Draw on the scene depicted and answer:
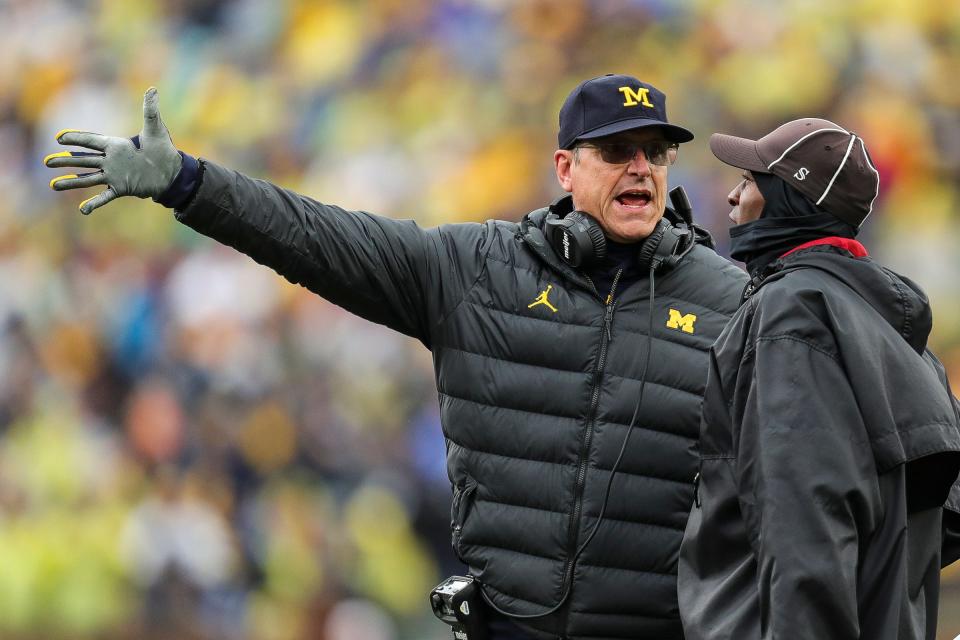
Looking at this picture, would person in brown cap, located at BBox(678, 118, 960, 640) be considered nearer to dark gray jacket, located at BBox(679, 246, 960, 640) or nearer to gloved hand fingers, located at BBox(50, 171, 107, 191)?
dark gray jacket, located at BBox(679, 246, 960, 640)

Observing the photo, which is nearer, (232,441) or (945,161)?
(945,161)

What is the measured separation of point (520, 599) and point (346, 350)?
256 cm

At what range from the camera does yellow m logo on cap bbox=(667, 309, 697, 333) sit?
2.77m

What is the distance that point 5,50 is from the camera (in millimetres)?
5758

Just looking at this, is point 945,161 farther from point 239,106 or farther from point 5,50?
point 5,50

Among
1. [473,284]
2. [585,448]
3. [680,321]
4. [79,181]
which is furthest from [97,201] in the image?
[680,321]

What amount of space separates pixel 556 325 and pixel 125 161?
915mm

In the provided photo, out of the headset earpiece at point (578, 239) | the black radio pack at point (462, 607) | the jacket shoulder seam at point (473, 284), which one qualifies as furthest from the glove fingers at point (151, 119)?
the black radio pack at point (462, 607)

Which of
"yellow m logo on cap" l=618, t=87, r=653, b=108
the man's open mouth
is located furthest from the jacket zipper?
"yellow m logo on cap" l=618, t=87, r=653, b=108

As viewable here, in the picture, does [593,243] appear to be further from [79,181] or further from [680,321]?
[79,181]

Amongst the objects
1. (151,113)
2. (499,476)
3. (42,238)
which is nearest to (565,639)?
(499,476)

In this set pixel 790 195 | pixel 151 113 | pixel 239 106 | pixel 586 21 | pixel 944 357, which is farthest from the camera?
pixel 239 106

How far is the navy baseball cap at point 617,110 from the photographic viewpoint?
9.20 feet

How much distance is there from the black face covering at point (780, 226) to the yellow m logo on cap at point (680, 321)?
407mm
